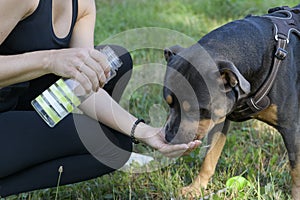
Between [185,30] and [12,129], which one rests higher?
[12,129]

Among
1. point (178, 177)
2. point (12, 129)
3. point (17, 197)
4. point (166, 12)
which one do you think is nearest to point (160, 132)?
point (178, 177)

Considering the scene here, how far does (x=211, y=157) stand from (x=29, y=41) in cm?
134

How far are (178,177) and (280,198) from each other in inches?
24.9

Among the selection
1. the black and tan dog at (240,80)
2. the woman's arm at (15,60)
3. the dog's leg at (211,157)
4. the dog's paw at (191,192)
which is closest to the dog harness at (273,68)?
the black and tan dog at (240,80)

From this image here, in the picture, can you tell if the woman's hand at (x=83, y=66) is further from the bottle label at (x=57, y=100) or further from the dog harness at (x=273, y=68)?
the dog harness at (x=273, y=68)

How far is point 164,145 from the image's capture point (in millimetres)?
2742

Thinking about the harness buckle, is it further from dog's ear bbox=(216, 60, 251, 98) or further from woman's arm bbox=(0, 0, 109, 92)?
woman's arm bbox=(0, 0, 109, 92)

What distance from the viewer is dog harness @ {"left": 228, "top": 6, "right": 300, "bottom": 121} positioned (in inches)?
113

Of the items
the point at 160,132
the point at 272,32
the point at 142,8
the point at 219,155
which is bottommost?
the point at 142,8

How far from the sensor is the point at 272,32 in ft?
9.66

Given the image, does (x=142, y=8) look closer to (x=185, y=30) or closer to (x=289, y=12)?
(x=185, y=30)

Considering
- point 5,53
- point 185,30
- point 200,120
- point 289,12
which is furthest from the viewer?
point 185,30

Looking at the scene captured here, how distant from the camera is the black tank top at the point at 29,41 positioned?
2.59 metres

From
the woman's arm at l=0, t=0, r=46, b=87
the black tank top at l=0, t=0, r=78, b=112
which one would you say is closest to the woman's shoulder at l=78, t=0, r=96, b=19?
the black tank top at l=0, t=0, r=78, b=112
